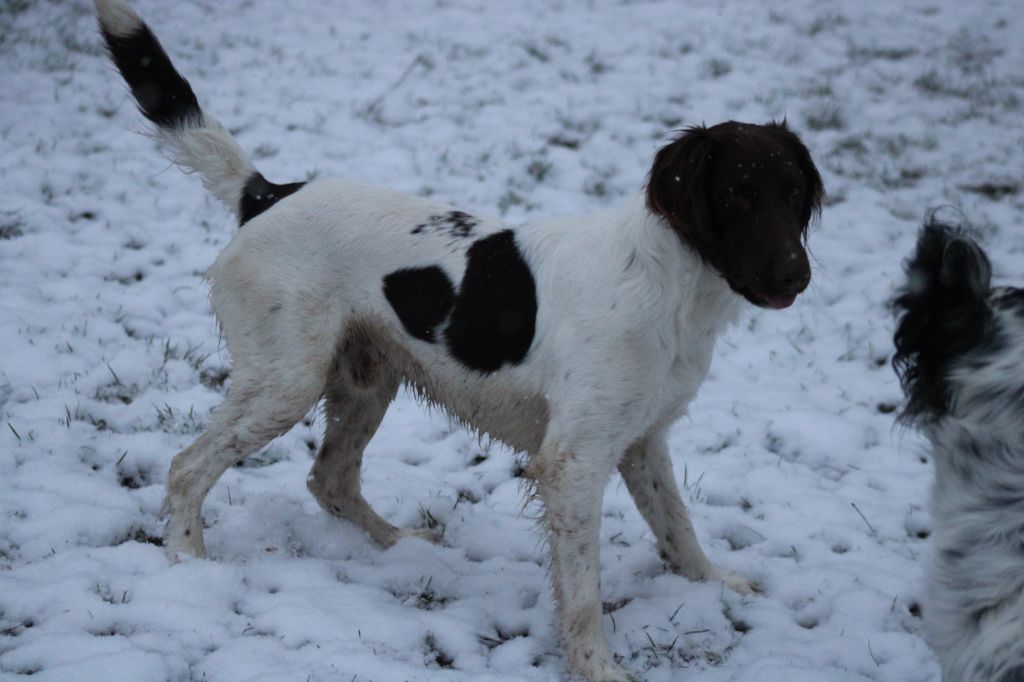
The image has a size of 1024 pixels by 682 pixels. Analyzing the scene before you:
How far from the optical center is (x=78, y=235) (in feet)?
18.5

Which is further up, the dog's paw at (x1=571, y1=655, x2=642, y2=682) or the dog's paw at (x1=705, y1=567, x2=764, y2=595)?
the dog's paw at (x1=571, y1=655, x2=642, y2=682)

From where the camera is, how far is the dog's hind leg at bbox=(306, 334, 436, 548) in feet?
11.7

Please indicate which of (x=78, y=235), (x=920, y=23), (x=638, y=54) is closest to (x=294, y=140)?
(x=78, y=235)

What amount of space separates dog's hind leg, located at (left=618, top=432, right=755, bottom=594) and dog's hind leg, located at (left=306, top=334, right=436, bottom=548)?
34.7 inches

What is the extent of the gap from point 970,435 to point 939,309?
0.31m

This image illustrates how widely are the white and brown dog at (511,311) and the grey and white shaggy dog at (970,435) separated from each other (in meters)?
0.48

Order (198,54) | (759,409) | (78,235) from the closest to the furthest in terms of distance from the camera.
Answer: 1. (759,409)
2. (78,235)
3. (198,54)

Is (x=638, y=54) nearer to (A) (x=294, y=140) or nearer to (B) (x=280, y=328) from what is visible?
(A) (x=294, y=140)

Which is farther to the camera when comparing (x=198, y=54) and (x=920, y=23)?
(x=920, y=23)

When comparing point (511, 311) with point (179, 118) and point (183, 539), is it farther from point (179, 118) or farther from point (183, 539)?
point (179, 118)

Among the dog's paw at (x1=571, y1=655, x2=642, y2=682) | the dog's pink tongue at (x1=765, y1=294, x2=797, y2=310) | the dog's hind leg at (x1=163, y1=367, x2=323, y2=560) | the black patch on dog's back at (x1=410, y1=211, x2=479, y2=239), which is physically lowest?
the dog's paw at (x1=571, y1=655, x2=642, y2=682)

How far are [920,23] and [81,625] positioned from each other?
9.55 meters

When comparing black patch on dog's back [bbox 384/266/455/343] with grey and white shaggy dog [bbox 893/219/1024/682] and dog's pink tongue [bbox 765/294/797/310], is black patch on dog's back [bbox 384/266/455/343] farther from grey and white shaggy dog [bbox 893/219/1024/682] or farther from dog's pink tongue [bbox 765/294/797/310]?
grey and white shaggy dog [bbox 893/219/1024/682]

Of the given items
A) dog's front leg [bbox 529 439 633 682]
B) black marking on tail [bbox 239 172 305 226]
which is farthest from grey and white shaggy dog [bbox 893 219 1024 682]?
black marking on tail [bbox 239 172 305 226]
